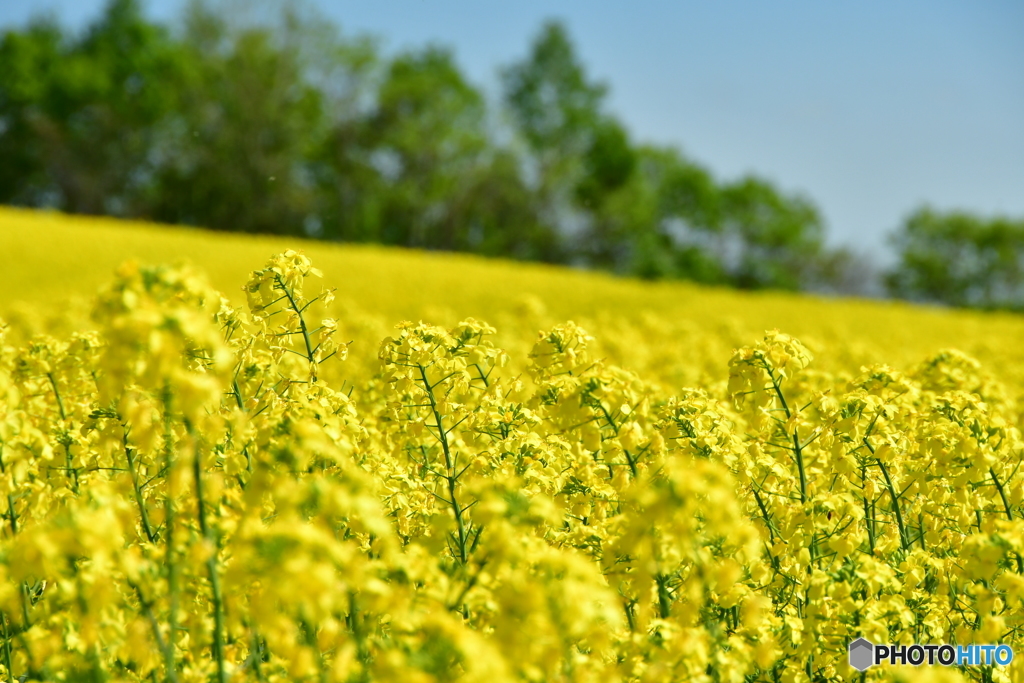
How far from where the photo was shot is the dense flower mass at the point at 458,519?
235 cm

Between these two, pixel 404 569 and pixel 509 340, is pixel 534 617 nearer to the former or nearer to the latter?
pixel 404 569

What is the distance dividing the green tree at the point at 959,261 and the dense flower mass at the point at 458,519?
6970cm

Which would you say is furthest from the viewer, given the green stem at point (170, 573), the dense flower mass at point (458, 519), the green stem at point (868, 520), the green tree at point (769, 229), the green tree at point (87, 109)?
the green tree at point (769, 229)

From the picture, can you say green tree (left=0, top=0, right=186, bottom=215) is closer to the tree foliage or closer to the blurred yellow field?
the tree foliage

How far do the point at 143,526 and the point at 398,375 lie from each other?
4.01 feet

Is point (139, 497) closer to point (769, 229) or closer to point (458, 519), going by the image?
point (458, 519)

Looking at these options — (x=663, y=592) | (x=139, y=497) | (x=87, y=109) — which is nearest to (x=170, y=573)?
(x=139, y=497)

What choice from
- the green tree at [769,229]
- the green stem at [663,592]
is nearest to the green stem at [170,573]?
the green stem at [663,592]

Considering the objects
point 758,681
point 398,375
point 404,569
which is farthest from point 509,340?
point 404,569

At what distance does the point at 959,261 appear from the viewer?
2709 inches

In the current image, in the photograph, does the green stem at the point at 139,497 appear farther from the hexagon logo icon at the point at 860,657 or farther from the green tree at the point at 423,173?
the green tree at the point at 423,173

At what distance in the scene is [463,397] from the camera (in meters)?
4.87

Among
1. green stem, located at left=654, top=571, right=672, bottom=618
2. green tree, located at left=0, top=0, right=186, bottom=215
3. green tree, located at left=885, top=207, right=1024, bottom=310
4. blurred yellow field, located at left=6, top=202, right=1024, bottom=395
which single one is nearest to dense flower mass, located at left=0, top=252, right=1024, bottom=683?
green stem, located at left=654, top=571, right=672, bottom=618

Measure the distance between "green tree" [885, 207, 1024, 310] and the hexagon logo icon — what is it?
2777 inches
